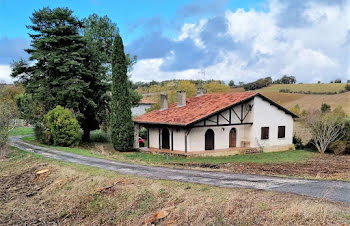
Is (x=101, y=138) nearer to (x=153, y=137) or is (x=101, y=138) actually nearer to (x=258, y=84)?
(x=153, y=137)

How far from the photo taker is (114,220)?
36.3 ft

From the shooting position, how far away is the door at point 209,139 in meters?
26.5

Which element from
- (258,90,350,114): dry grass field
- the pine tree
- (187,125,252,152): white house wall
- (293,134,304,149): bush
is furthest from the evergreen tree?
(258,90,350,114): dry grass field

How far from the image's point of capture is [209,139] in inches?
1050

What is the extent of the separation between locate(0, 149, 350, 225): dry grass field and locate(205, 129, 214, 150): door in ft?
40.0

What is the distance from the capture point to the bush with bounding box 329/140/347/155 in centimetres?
2839

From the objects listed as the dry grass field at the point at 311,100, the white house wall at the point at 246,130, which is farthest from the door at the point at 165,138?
the dry grass field at the point at 311,100

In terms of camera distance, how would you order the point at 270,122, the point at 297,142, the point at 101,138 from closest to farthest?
the point at 270,122 < the point at 297,142 < the point at 101,138

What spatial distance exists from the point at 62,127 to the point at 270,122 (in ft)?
62.9

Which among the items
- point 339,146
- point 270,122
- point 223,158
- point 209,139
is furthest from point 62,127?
point 339,146

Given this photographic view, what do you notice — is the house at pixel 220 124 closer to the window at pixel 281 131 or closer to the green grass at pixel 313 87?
the window at pixel 281 131

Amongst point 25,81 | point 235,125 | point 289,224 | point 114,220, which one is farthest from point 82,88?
point 289,224

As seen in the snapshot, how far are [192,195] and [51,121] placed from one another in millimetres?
19496

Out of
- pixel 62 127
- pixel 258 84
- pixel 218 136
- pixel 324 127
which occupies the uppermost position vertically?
pixel 258 84
